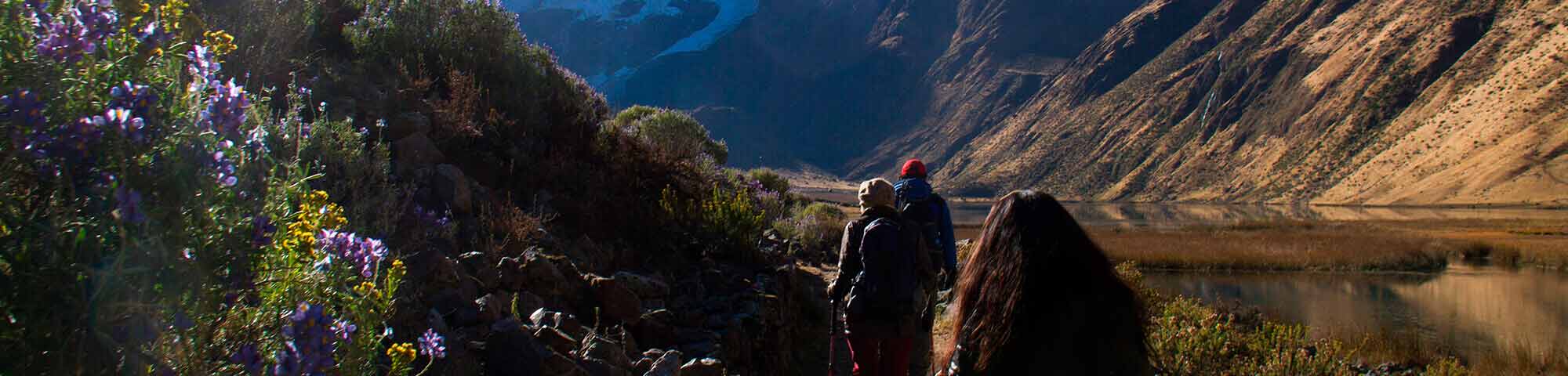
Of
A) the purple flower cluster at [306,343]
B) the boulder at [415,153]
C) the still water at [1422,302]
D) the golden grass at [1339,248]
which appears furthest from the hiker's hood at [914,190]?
the golden grass at [1339,248]

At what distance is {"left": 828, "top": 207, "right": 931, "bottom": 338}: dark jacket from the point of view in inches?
186

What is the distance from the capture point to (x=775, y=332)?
7.94m

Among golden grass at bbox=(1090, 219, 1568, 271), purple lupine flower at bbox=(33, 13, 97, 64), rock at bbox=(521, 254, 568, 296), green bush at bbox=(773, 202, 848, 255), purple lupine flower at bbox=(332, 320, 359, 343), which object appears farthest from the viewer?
golden grass at bbox=(1090, 219, 1568, 271)

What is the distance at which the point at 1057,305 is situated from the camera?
2959 millimetres

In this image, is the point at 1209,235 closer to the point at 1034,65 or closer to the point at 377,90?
the point at 377,90

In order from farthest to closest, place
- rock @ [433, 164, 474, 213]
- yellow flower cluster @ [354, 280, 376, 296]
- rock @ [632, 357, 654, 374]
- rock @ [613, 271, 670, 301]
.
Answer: rock @ [613, 271, 670, 301]
rock @ [433, 164, 474, 213]
rock @ [632, 357, 654, 374]
yellow flower cluster @ [354, 280, 376, 296]

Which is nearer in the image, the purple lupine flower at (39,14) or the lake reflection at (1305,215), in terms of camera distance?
the purple lupine flower at (39,14)

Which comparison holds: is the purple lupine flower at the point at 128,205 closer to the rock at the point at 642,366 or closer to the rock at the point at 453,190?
the rock at the point at 642,366

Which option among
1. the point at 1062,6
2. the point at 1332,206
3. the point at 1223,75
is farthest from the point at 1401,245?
the point at 1062,6

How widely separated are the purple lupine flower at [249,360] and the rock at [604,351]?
2509 millimetres

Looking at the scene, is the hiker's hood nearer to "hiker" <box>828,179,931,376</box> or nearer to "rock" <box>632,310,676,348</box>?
"hiker" <box>828,179,931,376</box>

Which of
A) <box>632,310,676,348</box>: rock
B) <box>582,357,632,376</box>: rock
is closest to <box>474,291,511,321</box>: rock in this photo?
<box>582,357,632,376</box>: rock

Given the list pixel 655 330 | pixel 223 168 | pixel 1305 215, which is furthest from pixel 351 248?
pixel 1305 215

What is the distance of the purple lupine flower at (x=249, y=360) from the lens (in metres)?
2.04
